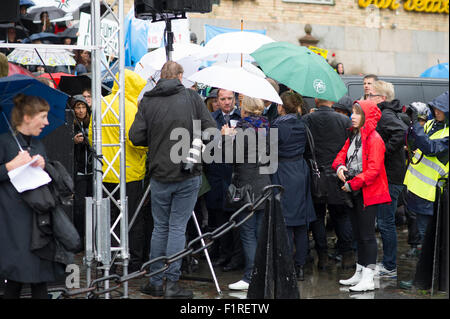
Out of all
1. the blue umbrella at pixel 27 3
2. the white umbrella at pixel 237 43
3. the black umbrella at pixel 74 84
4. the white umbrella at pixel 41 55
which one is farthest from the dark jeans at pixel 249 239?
the blue umbrella at pixel 27 3

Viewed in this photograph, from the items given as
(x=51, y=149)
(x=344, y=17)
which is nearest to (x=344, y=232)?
(x=51, y=149)

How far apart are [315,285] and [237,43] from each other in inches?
118

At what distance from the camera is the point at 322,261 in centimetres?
869

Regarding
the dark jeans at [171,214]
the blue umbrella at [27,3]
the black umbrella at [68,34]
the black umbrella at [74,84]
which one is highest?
the blue umbrella at [27,3]

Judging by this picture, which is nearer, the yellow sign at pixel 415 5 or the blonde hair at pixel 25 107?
the blonde hair at pixel 25 107

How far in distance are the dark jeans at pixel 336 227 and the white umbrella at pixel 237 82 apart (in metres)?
1.78

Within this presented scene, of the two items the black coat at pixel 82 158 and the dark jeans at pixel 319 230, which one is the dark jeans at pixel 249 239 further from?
the black coat at pixel 82 158

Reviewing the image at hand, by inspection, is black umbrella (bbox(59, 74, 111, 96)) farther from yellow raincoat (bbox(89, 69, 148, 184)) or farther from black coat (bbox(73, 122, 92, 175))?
yellow raincoat (bbox(89, 69, 148, 184))

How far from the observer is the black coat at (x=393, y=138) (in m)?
8.23

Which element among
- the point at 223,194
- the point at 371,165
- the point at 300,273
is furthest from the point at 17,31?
the point at 371,165

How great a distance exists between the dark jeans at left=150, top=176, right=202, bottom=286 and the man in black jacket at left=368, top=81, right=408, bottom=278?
2.20 metres

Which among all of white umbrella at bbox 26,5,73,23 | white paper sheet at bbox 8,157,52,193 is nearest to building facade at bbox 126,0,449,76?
white umbrella at bbox 26,5,73,23

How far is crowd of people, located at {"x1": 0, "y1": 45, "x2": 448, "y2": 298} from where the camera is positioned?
23.4 feet

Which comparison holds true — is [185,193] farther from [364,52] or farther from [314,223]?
[364,52]
